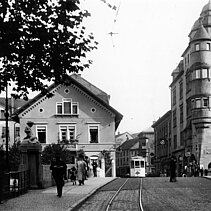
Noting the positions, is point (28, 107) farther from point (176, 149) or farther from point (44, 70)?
point (44, 70)

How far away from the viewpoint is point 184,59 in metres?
79.8

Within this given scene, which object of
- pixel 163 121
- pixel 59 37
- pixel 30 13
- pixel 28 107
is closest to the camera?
pixel 30 13

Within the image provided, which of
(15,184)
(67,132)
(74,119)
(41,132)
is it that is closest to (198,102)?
(74,119)

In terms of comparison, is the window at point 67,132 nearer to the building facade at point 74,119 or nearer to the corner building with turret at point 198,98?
the building facade at point 74,119

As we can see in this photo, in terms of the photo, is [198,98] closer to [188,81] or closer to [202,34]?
[188,81]

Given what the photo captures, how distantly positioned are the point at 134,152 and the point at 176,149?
74.4 metres

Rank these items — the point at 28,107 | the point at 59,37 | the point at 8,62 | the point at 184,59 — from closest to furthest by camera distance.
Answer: the point at 59,37, the point at 8,62, the point at 28,107, the point at 184,59

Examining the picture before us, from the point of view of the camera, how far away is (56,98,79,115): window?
212 feet

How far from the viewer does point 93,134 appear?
6469cm

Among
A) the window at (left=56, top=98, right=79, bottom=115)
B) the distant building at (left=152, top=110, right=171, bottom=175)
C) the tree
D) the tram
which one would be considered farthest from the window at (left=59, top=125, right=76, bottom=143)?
the tree

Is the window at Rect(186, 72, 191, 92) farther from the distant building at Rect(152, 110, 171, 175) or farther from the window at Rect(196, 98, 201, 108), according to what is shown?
the distant building at Rect(152, 110, 171, 175)

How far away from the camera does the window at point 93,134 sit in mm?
64312

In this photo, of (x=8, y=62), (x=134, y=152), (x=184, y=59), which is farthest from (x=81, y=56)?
(x=134, y=152)

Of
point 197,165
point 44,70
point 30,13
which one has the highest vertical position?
point 30,13
